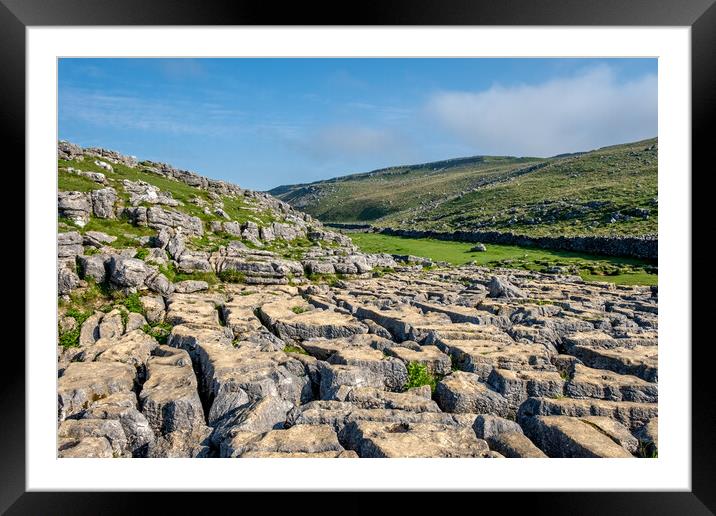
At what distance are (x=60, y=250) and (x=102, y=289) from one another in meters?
2.42

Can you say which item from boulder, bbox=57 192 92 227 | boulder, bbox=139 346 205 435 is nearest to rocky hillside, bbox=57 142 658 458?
boulder, bbox=139 346 205 435

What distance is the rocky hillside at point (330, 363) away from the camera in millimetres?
5988

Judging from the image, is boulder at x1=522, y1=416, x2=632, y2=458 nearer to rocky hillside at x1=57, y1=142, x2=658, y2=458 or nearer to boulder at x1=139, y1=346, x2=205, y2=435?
rocky hillside at x1=57, y1=142, x2=658, y2=458

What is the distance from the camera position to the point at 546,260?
3044cm

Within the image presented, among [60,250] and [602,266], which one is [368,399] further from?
[602,266]

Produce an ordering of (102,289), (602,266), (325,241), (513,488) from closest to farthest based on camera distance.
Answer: (513,488), (102,289), (602,266), (325,241)

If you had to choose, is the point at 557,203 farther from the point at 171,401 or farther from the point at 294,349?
the point at 171,401

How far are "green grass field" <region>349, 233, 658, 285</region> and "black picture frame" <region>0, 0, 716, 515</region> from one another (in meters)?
18.4
